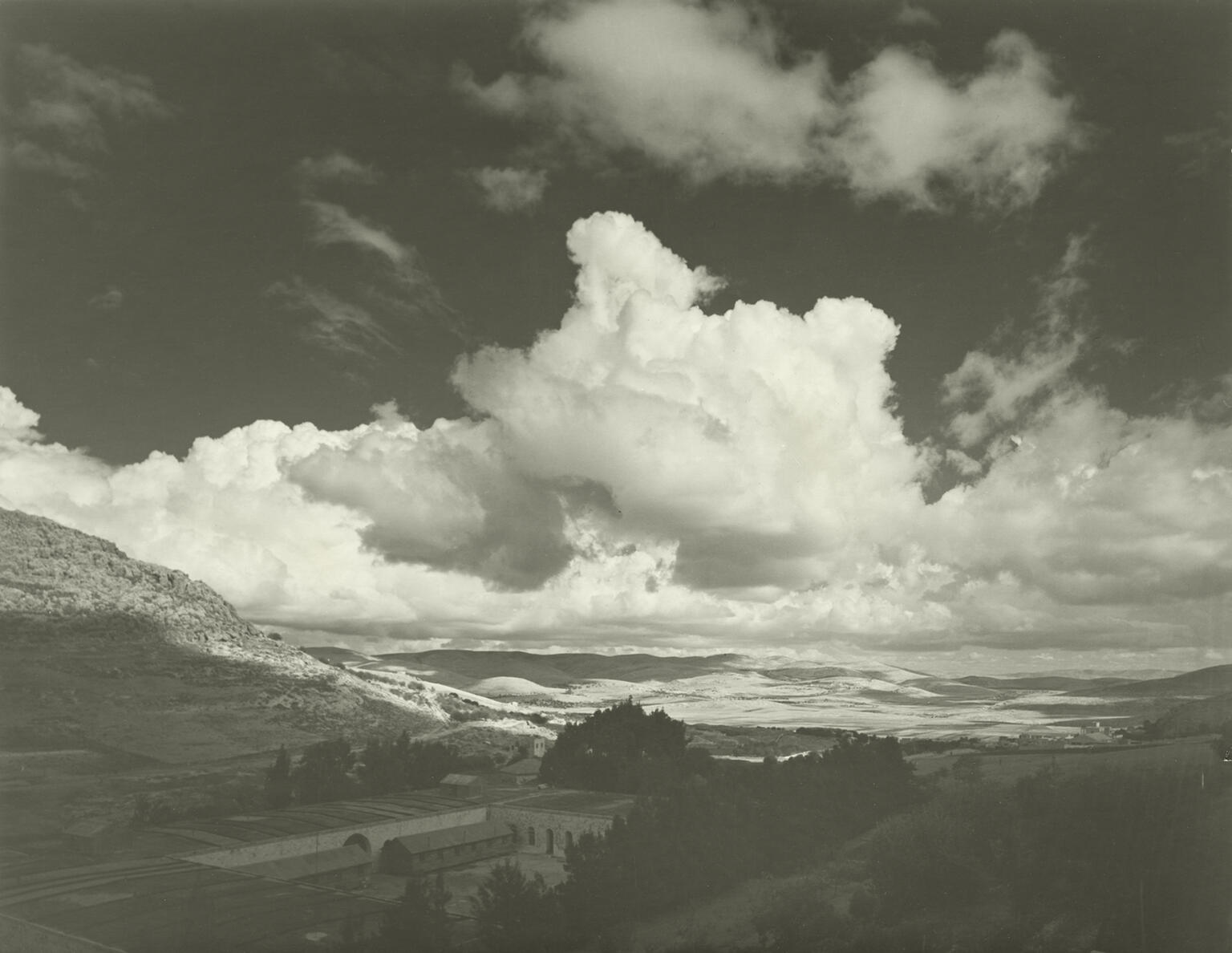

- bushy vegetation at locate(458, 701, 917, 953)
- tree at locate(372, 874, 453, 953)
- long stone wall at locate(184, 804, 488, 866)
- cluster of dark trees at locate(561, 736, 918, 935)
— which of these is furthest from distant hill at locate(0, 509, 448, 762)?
tree at locate(372, 874, 453, 953)

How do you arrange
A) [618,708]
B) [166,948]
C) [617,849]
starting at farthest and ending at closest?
[618,708]
[617,849]
[166,948]

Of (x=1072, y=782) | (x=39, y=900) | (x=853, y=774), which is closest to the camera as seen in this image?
(x=39, y=900)

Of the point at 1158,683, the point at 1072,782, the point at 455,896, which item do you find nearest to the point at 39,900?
the point at 455,896

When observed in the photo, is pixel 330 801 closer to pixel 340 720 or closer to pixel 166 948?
pixel 166 948

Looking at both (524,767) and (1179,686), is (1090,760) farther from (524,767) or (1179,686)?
(1179,686)

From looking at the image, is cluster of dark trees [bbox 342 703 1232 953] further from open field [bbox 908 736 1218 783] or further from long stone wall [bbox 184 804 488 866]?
long stone wall [bbox 184 804 488 866]

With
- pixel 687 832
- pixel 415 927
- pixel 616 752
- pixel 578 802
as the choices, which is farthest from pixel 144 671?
pixel 415 927

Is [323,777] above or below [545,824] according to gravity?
above
